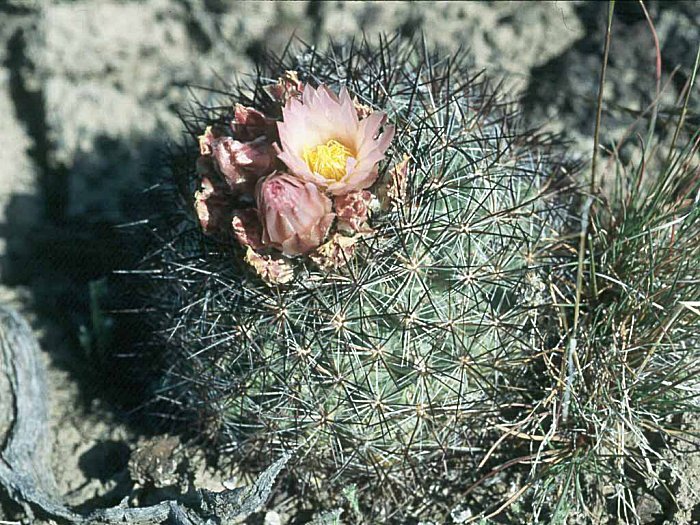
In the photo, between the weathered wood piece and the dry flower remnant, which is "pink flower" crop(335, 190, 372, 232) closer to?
the dry flower remnant

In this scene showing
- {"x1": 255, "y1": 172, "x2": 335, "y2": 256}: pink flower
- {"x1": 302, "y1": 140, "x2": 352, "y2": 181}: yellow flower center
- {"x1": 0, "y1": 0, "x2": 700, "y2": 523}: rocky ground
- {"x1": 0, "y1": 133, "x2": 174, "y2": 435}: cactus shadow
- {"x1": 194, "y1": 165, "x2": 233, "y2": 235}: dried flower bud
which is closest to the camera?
{"x1": 255, "y1": 172, "x2": 335, "y2": 256}: pink flower

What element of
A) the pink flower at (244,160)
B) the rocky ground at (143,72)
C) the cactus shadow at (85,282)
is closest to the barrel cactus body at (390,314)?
the pink flower at (244,160)

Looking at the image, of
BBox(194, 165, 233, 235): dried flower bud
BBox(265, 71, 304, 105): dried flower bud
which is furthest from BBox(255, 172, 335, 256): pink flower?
BBox(265, 71, 304, 105): dried flower bud

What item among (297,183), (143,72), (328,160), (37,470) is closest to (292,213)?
(297,183)

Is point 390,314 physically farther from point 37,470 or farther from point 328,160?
point 37,470

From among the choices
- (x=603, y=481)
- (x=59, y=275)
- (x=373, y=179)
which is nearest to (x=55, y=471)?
(x=59, y=275)

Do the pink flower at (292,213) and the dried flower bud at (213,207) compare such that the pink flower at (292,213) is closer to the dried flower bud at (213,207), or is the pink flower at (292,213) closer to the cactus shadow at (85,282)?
the dried flower bud at (213,207)

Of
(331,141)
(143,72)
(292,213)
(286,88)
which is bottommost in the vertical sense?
(292,213)
